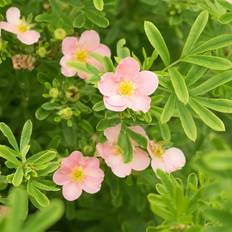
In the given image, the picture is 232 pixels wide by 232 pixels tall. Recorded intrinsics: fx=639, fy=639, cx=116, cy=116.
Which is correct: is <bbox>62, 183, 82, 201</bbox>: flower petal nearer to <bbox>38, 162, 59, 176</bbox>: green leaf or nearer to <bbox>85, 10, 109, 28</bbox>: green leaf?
<bbox>38, 162, 59, 176</bbox>: green leaf

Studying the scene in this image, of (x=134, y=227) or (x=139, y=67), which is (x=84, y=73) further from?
(x=134, y=227)

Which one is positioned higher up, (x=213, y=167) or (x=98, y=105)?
(x=213, y=167)

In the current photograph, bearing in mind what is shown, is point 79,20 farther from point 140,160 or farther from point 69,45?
point 140,160

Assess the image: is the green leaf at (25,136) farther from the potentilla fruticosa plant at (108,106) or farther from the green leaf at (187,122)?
the green leaf at (187,122)

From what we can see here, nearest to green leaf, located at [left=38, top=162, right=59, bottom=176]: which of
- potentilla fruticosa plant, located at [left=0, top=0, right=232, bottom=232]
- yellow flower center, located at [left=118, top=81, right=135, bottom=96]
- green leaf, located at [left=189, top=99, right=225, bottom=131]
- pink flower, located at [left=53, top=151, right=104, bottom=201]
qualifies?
potentilla fruticosa plant, located at [left=0, top=0, right=232, bottom=232]

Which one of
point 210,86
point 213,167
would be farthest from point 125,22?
point 213,167

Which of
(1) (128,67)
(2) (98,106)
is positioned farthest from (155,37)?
(2) (98,106)
